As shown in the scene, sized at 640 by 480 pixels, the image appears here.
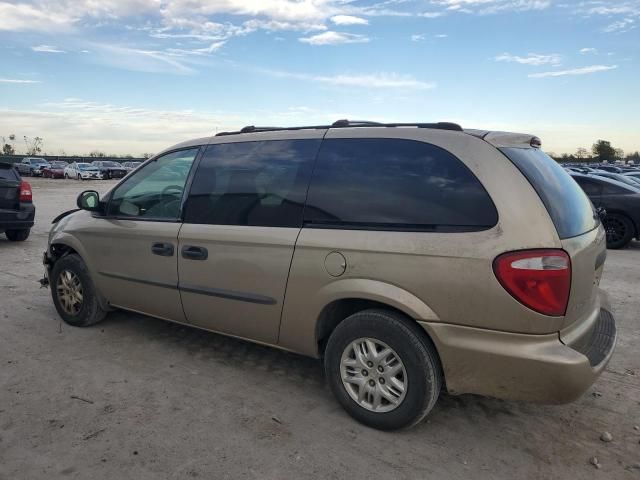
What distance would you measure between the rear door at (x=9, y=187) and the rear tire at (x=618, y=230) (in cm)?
1138

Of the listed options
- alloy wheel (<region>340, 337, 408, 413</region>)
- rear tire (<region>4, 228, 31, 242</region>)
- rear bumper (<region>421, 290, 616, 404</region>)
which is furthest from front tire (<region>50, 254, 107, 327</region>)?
rear tire (<region>4, 228, 31, 242</region>)

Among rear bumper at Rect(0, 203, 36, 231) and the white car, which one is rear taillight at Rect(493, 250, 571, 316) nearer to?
rear bumper at Rect(0, 203, 36, 231)

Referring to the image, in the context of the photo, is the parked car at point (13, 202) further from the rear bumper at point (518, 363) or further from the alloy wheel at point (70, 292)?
the rear bumper at point (518, 363)

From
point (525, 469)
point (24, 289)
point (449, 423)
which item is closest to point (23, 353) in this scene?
point (24, 289)

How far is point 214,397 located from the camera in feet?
11.2

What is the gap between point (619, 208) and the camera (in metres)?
10.0

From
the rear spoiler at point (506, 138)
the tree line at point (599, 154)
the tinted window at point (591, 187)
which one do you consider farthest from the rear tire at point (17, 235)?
the tree line at point (599, 154)

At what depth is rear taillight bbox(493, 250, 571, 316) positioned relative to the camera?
2512mm

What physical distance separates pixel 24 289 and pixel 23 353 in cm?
237

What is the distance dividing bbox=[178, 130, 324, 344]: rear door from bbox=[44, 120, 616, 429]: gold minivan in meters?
0.01

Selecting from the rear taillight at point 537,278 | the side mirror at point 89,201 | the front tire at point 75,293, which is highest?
the side mirror at point 89,201

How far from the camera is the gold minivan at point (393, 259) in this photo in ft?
8.45

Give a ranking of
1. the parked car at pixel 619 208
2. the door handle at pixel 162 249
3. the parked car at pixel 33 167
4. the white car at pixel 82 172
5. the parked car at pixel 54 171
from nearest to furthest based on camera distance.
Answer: the door handle at pixel 162 249, the parked car at pixel 619 208, the white car at pixel 82 172, the parked car at pixel 54 171, the parked car at pixel 33 167

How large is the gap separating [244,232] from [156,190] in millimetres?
1194
